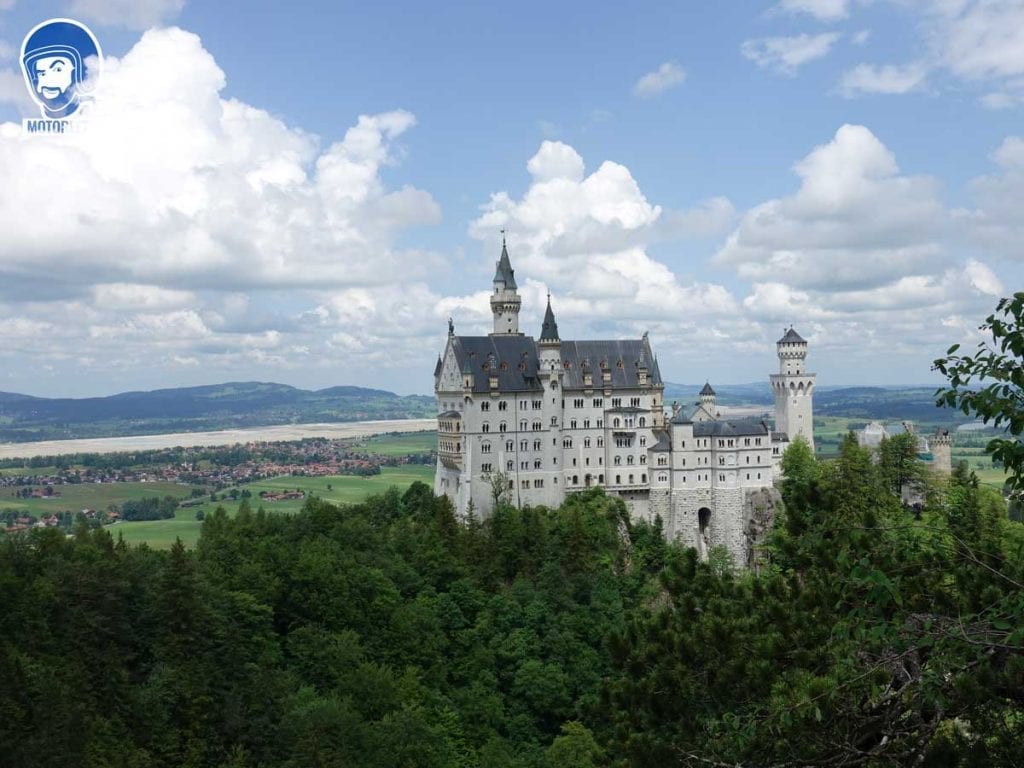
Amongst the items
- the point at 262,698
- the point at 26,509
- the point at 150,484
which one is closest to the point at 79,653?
the point at 262,698

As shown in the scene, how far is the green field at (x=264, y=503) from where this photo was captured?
390 feet

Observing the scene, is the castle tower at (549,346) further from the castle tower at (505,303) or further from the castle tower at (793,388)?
the castle tower at (793,388)

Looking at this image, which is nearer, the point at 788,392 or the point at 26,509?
the point at 788,392

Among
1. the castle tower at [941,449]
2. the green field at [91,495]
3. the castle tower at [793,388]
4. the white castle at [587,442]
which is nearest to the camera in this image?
the white castle at [587,442]

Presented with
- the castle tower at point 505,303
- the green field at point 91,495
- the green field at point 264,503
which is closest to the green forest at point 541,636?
the castle tower at point 505,303

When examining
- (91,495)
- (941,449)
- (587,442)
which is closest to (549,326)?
(587,442)

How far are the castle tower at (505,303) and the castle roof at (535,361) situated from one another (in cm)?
428

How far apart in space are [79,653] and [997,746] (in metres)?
45.7

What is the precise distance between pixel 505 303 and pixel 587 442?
1576cm

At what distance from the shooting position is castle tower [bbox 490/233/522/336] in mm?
90188

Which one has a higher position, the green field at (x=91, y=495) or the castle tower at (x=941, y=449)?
the castle tower at (x=941, y=449)

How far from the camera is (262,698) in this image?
49.8 m

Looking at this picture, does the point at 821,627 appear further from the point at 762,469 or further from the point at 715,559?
the point at 762,469

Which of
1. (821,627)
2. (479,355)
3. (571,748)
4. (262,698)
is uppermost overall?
(479,355)
